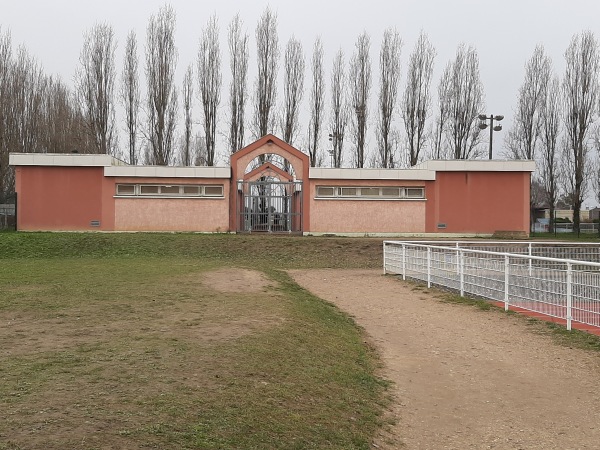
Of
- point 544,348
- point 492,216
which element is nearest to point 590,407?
point 544,348

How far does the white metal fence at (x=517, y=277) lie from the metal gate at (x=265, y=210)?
46.5ft

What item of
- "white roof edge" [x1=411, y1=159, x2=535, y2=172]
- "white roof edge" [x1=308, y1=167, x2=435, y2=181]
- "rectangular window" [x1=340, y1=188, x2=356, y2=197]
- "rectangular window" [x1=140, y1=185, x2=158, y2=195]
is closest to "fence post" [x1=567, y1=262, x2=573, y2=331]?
"white roof edge" [x1=308, y1=167, x2=435, y2=181]

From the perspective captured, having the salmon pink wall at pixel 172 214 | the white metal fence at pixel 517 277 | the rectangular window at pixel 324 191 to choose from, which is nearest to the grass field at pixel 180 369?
the white metal fence at pixel 517 277

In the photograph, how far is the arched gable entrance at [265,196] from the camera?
104ft

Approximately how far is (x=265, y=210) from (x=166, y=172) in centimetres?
538

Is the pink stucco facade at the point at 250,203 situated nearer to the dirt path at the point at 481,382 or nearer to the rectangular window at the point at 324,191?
the rectangular window at the point at 324,191

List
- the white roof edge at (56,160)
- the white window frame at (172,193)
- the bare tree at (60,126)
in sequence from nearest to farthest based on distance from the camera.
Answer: the white roof edge at (56,160) < the white window frame at (172,193) < the bare tree at (60,126)

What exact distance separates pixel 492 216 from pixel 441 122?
635 inches

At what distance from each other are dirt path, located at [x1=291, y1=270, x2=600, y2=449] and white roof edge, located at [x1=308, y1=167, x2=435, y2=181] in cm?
2005

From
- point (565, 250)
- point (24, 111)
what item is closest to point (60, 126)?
point (24, 111)

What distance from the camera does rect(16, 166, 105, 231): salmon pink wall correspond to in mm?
30953

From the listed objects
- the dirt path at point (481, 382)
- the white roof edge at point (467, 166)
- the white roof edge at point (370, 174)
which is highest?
the white roof edge at point (467, 166)

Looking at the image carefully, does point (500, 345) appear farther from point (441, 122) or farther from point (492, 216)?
point (441, 122)

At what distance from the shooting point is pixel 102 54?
42.6 metres
